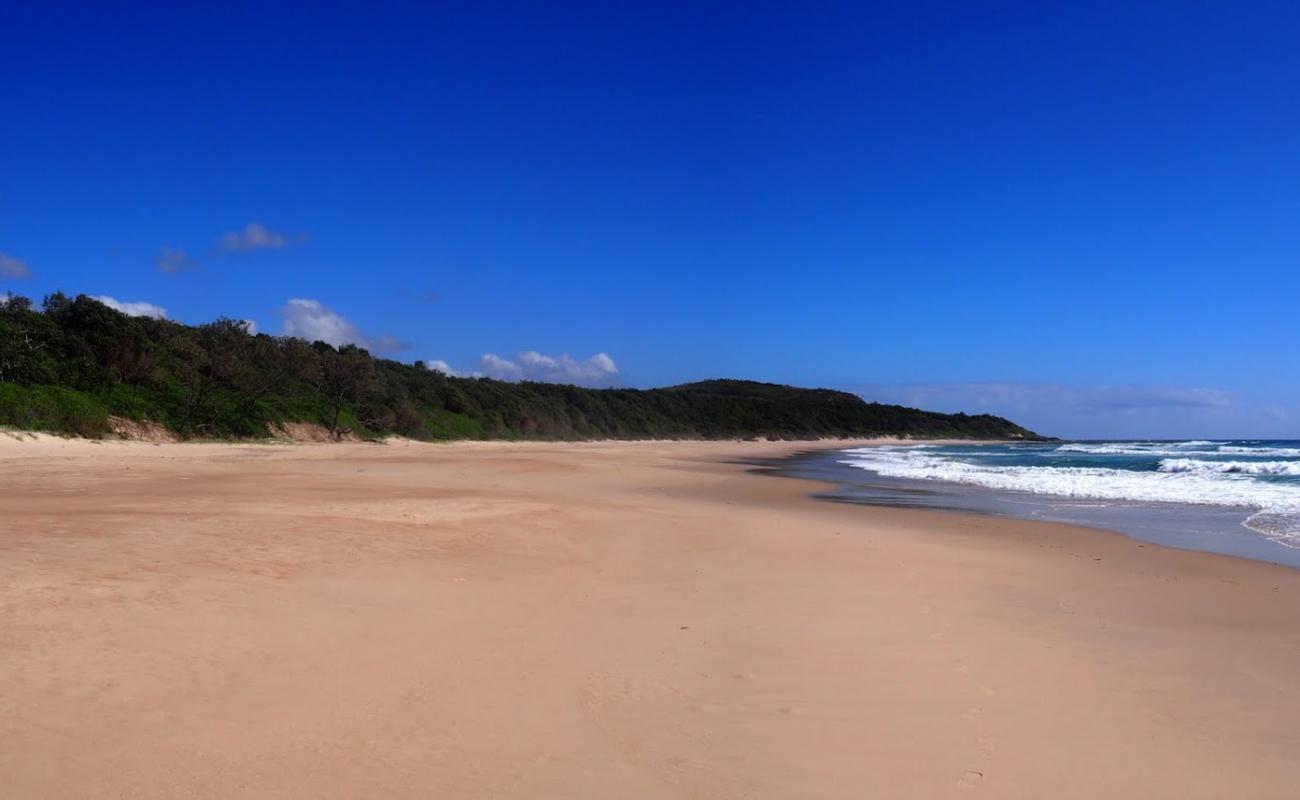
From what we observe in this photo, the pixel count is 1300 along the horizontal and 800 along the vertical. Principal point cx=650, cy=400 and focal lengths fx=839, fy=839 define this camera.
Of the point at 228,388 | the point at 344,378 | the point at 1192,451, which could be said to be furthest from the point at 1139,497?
the point at 1192,451

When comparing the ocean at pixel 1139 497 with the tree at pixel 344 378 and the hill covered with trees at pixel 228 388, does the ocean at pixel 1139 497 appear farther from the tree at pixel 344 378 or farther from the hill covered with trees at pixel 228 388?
the tree at pixel 344 378

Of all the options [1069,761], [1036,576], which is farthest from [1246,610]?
[1069,761]

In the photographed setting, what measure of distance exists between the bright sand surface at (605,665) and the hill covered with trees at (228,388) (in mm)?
18011

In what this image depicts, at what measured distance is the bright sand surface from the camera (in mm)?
3646

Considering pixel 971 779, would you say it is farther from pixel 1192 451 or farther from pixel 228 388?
pixel 1192 451

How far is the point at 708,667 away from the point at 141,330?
3263 centimetres

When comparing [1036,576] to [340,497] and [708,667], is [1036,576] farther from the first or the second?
[340,497]

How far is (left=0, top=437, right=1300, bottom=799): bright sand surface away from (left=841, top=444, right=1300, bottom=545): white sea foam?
325 inches

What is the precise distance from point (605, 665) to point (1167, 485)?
24221 millimetres

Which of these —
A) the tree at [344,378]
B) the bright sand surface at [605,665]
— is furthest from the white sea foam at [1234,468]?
the tree at [344,378]

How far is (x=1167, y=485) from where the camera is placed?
79.0 feet

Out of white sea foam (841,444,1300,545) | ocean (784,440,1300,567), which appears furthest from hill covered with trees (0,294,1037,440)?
white sea foam (841,444,1300,545)

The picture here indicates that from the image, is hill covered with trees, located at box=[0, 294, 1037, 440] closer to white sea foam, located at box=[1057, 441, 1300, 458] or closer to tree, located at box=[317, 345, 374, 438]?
tree, located at box=[317, 345, 374, 438]

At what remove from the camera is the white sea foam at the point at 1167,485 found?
1681 cm
